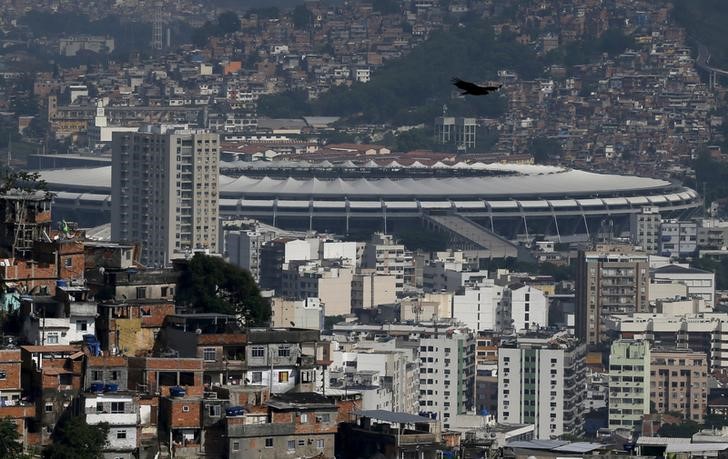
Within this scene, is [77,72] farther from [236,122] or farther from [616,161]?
[616,161]

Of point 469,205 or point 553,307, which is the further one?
point 469,205

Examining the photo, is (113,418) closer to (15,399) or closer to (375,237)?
(15,399)

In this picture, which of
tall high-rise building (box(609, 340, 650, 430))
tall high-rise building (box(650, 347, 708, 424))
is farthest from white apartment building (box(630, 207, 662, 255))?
tall high-rise building (box(609, 340, 650, 430))

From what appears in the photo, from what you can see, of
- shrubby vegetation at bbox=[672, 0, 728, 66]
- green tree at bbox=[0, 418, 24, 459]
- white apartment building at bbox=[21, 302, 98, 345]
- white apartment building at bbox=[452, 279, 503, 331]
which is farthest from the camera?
shrubby vegetation at bbox=[672, 0, 728, 66]

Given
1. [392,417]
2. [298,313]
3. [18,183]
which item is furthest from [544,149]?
[392,417]

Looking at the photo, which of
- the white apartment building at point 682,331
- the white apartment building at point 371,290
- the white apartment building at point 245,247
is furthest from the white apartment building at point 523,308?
the white apartment building at point 245,247

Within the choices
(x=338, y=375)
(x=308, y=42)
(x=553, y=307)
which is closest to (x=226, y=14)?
(x=308, y=42)

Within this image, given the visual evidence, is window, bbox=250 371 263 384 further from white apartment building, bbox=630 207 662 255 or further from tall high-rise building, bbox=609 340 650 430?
white apartment building, bbox=630 207 662 255
